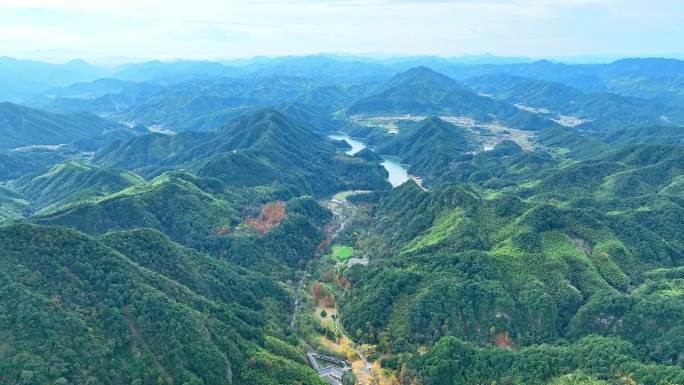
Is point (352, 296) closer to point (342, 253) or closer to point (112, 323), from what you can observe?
point (342, 253)

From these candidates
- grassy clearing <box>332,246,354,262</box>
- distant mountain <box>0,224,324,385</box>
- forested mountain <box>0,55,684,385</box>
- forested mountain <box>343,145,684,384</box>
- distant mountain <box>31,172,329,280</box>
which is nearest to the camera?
distant mountain <box>0,224,324,385</box>

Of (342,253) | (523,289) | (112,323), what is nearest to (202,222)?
(342,253)

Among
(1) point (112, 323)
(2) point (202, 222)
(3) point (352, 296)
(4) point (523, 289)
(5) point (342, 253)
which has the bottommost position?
(5) point (342, 253)

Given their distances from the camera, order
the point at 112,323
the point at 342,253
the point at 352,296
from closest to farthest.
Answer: the point at 112,323 < the point at 352,296 < the point at 342,253

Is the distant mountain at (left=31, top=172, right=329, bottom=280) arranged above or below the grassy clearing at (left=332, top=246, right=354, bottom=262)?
above

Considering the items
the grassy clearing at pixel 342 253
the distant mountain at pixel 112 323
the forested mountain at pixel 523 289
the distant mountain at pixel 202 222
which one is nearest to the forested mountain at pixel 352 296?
the distant mountain at pixel 112 323

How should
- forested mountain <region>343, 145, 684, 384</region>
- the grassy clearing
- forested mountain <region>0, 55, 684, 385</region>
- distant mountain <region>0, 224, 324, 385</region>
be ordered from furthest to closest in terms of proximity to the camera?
the grassy clearing → forested mountain <region>343, 145, 684, 384</region> → forested mountain <region>0, 55, 684, 385</region> → distant mountain <region>0, 224, 324, 385</region>

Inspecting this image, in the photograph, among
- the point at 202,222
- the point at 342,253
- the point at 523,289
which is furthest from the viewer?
the point at 202,222

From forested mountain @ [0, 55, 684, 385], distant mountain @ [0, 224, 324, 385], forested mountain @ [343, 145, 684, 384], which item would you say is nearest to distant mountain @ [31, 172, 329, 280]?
forested mountain @ [0, 55, 684, 385]

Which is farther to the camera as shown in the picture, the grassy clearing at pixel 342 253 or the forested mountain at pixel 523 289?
the grassy clearing at pixel 342 253

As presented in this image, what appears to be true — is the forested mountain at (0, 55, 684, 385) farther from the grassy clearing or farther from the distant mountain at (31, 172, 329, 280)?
the grassy clearing

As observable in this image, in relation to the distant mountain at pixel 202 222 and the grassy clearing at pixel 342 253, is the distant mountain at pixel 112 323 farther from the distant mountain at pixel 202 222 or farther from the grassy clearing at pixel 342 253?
the grassy clearing at pixel 342 253

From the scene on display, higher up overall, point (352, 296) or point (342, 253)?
point (352, 296)
